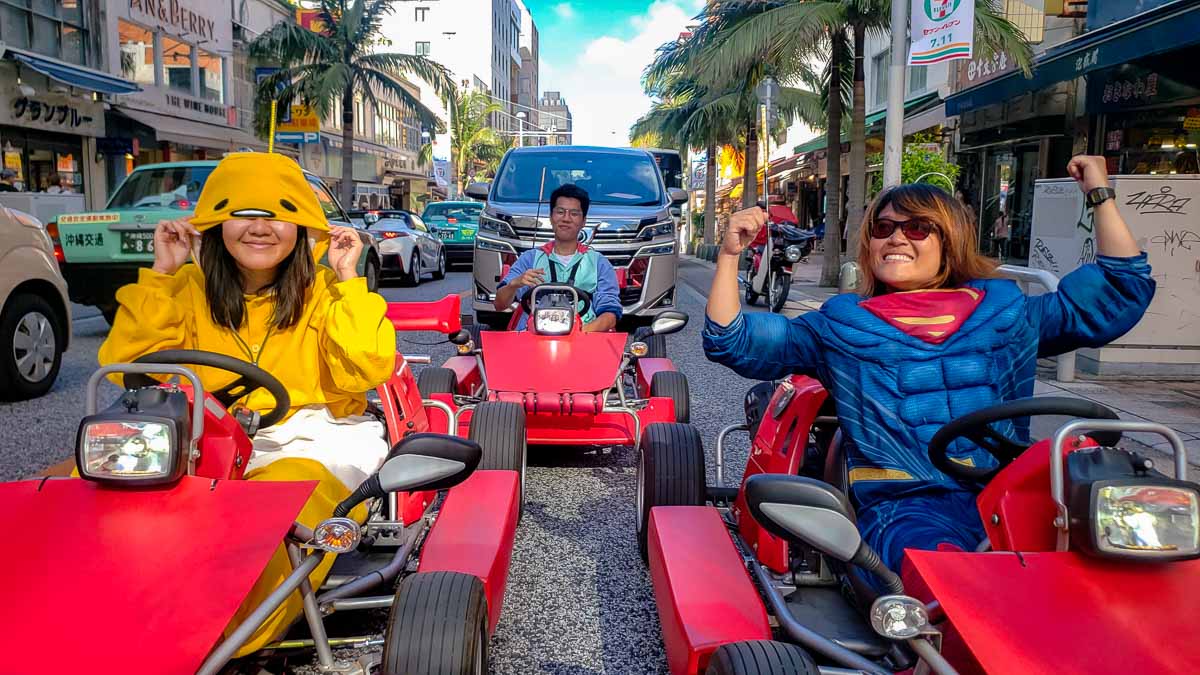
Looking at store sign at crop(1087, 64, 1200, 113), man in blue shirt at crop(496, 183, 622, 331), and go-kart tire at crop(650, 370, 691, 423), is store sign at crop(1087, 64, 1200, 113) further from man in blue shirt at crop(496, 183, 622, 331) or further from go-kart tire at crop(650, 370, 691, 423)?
go-kart tire at crop(650, 370, 691, 423)

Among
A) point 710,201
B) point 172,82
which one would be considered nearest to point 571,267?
point 172,82

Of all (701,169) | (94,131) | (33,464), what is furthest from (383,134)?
(33,464)

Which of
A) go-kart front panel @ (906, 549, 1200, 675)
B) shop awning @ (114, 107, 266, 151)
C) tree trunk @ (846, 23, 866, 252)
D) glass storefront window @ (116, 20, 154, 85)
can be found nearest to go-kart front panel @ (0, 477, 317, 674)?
go-kart front panel @ (906, 549, 1200, 675)

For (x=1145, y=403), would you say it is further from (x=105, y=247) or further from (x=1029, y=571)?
(x=105, y=247)

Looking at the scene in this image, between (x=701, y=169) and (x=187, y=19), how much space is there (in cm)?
1916

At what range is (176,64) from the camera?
26688mm

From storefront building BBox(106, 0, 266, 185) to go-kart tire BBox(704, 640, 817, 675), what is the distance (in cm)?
2435

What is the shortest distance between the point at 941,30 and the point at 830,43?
7.47 metres

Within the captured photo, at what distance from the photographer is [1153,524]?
1644mm

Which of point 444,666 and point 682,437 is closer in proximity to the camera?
point 444,666

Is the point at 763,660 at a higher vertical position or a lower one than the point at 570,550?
higher

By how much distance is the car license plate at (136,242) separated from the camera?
28.3 feet

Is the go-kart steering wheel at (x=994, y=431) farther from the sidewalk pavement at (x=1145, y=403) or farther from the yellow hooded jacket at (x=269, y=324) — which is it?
the sidewalk pavement at (x=1145, y=403)

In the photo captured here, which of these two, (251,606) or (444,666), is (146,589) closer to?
(251,606)
